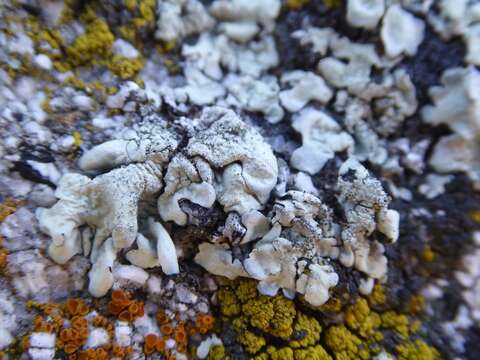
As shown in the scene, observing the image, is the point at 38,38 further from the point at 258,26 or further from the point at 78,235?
the point at 258,26

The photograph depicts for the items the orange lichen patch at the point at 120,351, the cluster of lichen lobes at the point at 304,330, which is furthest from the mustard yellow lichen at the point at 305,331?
the orange lichen patch at the point at 120,351

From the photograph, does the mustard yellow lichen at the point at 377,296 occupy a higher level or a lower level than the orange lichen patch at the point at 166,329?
higher

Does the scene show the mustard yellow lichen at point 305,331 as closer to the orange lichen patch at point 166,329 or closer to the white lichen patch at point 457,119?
the orange lichen patch at point 166,329

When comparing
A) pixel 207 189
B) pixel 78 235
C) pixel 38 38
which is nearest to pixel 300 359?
pixel 207 189

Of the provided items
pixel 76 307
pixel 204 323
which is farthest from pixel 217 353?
pixel 76 307

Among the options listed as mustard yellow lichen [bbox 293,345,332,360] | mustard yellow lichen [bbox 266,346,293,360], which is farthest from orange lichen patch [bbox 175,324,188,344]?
mustard yellow lichen [bbox 293,345,332,360]

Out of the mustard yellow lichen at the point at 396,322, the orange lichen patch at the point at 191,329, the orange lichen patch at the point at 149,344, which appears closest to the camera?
the orange lichen patch at the point at 149,344
